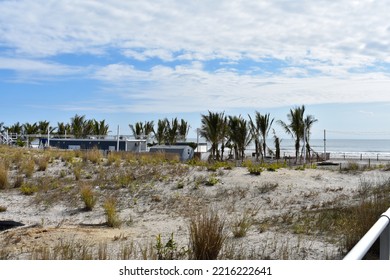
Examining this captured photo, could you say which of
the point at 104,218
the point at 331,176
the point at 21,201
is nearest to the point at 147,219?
the point at 104,218

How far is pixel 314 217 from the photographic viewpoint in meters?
8.55

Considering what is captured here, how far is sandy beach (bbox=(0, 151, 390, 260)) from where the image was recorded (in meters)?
6.15

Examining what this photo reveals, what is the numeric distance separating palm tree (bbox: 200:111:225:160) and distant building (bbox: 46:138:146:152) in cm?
847

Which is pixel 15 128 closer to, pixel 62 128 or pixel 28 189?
pixel 62 128

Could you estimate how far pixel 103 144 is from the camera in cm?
4047

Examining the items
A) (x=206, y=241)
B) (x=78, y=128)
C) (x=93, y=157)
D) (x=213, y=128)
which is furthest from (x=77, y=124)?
(x=206, y=241)

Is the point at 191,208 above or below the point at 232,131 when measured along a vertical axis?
below

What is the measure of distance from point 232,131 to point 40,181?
22845 millimetres

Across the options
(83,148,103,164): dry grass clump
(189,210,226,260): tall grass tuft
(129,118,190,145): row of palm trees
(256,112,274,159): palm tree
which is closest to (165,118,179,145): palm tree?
(129,118,190,145): row of palm trees

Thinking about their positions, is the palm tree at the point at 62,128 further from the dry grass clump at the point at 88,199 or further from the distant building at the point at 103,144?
the dry grass clump at the point at 88,199

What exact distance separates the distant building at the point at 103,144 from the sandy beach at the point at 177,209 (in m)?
22.6
